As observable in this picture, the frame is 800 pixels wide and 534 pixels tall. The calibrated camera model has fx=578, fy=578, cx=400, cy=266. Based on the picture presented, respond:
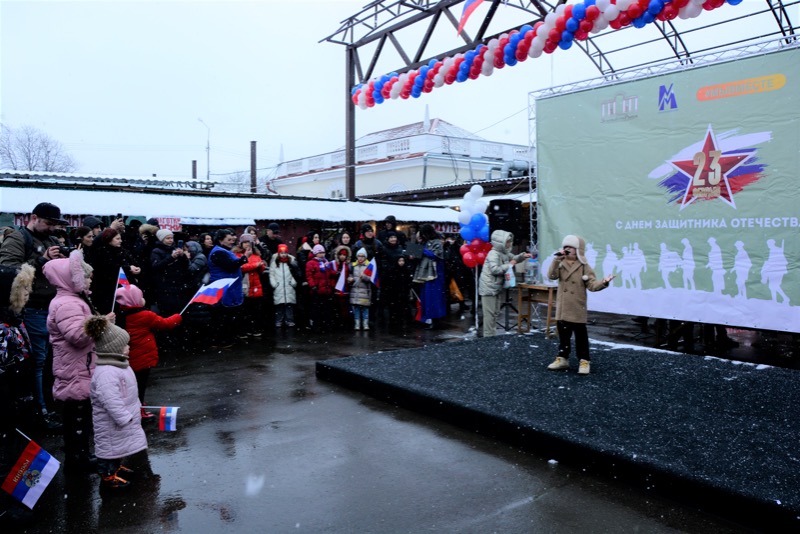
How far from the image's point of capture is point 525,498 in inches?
157

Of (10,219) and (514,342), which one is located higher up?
(10,219)

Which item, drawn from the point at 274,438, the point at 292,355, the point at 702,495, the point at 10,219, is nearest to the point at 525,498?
the point at 702,495

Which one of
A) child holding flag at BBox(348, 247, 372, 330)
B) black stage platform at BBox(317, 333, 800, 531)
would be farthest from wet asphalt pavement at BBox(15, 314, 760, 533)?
child holding flag at BBox(348, 247, 372, 330)

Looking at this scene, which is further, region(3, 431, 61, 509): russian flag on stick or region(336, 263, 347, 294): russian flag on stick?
region(336, 263, 347, 294): russian flag on stick

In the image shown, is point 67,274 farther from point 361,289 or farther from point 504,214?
point 504,214

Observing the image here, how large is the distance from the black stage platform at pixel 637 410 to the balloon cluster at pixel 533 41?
4846 mm

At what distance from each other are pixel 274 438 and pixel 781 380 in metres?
5.48

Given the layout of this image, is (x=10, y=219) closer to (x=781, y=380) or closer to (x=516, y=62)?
(x=516, y=62)

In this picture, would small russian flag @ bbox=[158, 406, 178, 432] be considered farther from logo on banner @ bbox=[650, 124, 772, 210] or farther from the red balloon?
logo on banner @ bbox=[650, 124, 772, 210]

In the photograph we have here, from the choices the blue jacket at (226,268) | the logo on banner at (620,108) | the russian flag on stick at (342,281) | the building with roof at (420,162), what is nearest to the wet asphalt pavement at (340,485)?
the blue jacket at (226,268)

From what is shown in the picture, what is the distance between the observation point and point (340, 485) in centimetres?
422

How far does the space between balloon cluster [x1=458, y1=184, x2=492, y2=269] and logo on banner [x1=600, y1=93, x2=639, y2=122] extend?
2418 mm

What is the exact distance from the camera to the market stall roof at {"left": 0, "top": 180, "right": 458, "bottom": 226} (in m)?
12.2

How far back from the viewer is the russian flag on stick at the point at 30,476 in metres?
3.64
